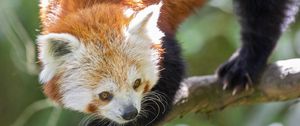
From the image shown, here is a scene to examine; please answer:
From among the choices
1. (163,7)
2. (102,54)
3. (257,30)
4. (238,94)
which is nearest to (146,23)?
(102,54)

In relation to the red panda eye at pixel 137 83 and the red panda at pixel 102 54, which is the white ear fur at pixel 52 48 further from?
the red panda eye at pixel 137 83

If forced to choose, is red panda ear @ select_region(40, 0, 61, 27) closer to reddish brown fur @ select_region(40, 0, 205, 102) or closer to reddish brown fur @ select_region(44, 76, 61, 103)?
reddish brown fur @ select_region(40, 0, 205, 102)

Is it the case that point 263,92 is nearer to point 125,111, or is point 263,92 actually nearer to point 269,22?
point 269,22

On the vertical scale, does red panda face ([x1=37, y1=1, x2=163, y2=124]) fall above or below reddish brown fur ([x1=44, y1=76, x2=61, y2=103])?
above

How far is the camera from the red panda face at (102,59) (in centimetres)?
225

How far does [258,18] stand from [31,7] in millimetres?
1040

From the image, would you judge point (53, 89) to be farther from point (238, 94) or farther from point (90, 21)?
point (238, 94)

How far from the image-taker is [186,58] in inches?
137

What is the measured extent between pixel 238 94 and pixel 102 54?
2.59 ft

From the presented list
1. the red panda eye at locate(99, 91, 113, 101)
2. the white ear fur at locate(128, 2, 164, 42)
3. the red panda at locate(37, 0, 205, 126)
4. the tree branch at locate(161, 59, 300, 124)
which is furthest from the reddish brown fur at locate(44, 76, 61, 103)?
the tree branch at locate(161, 59, 300, 124)

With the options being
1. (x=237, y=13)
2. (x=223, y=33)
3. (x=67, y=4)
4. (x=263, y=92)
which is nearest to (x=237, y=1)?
(x=237, y=13)

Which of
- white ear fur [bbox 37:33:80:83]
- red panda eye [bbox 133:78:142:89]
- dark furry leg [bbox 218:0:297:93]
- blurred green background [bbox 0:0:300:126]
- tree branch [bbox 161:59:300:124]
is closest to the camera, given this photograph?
white ear fur [bbox 37:33:80:83]

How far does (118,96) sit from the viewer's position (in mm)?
2271

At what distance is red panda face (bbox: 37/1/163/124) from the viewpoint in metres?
2.25
